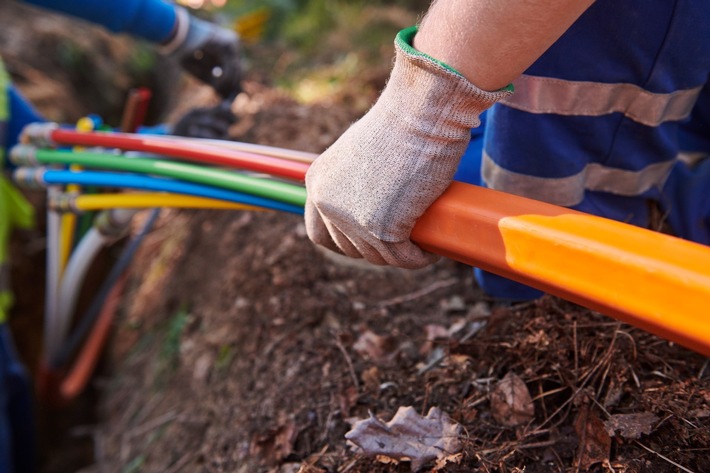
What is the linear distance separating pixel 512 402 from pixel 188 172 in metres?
0.82

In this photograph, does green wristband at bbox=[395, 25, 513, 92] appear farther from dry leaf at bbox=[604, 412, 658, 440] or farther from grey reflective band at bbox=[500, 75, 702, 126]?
dry leaf at bbox=[604, 412, 658, 440]

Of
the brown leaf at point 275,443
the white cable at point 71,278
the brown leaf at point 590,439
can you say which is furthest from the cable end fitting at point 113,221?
the brown leaf at point 590,439

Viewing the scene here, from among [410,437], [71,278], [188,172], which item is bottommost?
[71,278]

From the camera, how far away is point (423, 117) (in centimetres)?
81

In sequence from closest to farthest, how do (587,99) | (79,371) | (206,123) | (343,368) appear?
(587,99), (343,368), (206,123), (79,371)

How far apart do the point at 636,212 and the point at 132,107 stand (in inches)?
76.1

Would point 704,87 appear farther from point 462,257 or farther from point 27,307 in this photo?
point 27,307

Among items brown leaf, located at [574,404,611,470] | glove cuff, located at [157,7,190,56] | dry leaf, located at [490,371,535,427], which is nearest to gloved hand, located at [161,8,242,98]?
glove cuff, located at [157,7,190,56]

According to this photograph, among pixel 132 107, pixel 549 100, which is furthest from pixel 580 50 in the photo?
pixel 132 107

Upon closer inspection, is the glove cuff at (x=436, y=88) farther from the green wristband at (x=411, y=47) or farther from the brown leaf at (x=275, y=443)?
the brown leaf at (x=275, y=443)

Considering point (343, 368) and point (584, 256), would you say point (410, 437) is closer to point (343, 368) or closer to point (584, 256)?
point (343, 368)

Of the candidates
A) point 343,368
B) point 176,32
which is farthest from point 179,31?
point 343,368

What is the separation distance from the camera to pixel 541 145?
0.99 meters

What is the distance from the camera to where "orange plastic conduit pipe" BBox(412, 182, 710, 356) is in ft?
2.18
